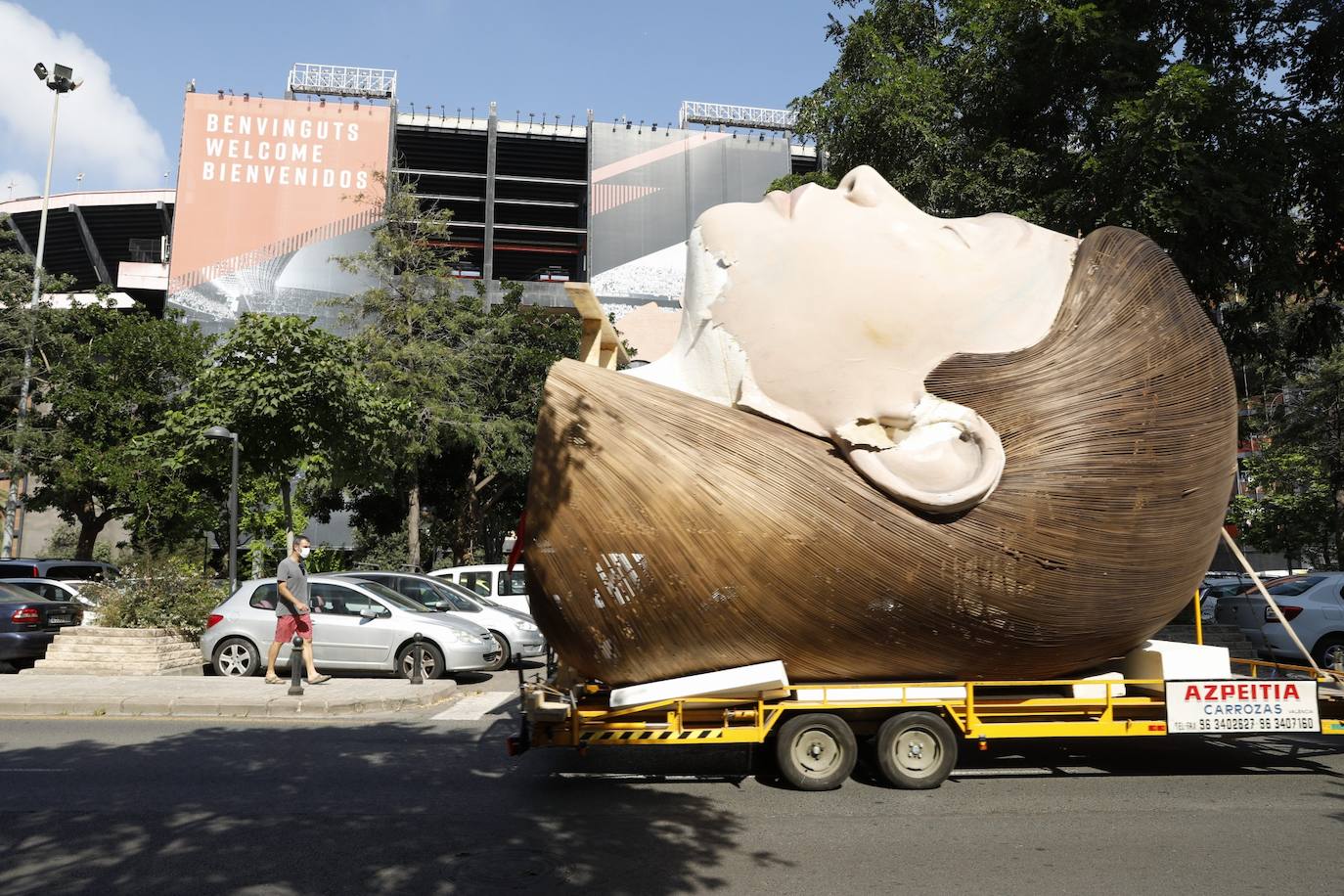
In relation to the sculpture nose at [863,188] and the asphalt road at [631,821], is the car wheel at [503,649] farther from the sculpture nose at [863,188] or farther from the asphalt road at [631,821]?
the sculpture nose at [863,188]

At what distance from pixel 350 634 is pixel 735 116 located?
4315cm

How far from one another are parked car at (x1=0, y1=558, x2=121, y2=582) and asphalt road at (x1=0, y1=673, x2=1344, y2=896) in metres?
12.5

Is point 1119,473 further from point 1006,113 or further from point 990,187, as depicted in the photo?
point 1006,113

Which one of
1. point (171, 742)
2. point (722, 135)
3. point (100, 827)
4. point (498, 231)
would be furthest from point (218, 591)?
point (498, 231)

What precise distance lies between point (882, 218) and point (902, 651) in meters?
2.78

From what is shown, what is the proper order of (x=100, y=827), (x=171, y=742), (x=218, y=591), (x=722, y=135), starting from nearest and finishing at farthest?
1. (x=100, y=827)
2. (x=171, y=742)
3. (x=218, y=591)
4. (x=722, y=135)

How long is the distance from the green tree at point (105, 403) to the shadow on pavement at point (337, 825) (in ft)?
62.3

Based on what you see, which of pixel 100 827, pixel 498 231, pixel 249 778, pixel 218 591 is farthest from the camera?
pixel 498 231

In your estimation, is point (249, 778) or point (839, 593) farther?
point (249, 778)

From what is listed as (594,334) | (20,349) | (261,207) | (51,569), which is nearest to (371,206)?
(261,207)

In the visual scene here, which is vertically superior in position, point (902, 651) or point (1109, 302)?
point (1109, 302)

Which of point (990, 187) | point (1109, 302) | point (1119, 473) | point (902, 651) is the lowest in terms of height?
point (902, 651)

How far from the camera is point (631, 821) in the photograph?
5.59 meters

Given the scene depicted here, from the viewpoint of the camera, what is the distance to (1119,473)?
565 centimetres
